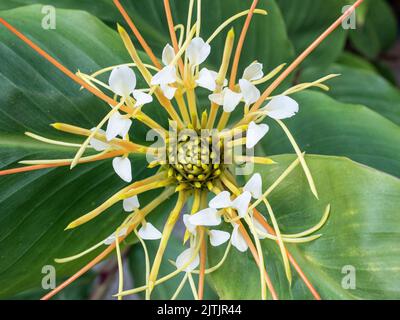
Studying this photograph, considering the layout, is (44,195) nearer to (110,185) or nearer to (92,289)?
(110,185)

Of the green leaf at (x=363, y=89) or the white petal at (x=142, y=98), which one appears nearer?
the white petal at (x=142, y=98)

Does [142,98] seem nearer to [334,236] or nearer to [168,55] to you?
[168,55]

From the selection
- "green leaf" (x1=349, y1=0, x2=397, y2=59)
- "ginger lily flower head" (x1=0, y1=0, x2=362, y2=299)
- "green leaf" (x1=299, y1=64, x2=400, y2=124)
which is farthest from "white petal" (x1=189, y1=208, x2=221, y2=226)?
"green leaf" (x1=349, y1=0, x2=397, y2=59)

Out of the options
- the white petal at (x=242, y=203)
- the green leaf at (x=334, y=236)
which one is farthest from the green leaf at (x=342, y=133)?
the white petal at (x=242, y=203)

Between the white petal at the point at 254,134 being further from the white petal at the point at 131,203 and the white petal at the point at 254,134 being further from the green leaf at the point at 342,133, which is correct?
the green leaf at the point at 342,133

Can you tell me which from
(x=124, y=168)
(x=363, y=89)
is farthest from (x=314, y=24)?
(x=124, y=168)
